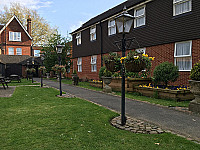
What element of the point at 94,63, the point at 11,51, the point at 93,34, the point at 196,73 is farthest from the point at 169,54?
the point at 11,51

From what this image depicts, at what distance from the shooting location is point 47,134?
4137mm

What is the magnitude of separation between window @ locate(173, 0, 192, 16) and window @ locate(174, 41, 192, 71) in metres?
2.01

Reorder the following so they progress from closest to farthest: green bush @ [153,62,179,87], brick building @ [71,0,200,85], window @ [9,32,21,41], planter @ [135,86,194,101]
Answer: planter @ [135,86,194,101], green bush @ [153,62,179,87], brick building @ [71,0,200,85], window @ [9,32,21,41]

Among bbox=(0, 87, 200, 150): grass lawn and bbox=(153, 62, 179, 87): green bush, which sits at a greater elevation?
bbox=(153, 62, 179, 87): green bush

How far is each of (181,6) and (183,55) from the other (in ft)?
10.3

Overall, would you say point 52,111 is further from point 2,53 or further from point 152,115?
point 2,53

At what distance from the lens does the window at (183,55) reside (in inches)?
429

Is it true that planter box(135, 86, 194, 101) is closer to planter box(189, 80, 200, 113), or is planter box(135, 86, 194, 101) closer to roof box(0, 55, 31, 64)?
planter box(189, 80, 200, 113)

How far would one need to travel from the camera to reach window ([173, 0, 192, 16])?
1088 centimetres

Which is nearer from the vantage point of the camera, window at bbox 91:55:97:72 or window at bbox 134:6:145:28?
window at bbox 134:6:145:28

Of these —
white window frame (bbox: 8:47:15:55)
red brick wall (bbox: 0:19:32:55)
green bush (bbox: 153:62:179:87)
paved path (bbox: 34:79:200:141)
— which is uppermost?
red brick wall (bbox: 0:19:32:55)

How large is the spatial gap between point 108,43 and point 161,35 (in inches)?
259

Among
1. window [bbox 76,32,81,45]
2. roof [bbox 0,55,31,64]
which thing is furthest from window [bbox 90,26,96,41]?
roof [bbox 0,55,31,64]

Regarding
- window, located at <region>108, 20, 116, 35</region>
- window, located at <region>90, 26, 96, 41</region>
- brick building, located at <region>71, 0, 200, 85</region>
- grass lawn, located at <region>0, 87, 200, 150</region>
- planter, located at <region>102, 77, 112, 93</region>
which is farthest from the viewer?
window, located at <region>90, 26, 96, 41</region>
